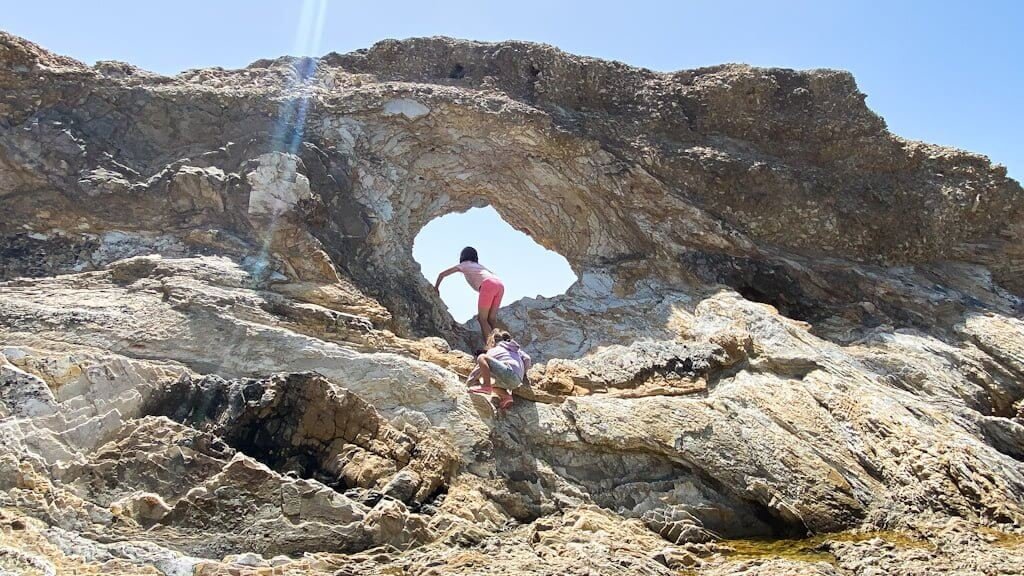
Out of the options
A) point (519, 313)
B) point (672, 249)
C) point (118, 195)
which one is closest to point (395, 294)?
point (519, 313)

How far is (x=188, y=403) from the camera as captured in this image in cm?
690

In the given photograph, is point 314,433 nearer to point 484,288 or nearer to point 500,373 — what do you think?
point 500,373

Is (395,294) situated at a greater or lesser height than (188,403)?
greater

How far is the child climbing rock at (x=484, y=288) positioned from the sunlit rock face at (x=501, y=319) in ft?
2.84

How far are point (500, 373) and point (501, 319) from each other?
3840mm

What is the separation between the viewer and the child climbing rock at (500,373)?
25.8ft

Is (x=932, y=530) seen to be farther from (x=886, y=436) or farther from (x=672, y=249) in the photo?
(x=672, y=249)

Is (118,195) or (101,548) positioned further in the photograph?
(118,195)

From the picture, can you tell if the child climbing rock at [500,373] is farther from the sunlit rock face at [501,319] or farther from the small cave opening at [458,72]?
the small cave opening at [458,72]

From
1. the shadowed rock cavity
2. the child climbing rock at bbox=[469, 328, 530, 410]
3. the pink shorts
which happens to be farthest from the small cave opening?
the shadowed rock cavity

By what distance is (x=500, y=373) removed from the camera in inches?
308

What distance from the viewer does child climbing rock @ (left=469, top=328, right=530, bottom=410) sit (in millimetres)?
7859

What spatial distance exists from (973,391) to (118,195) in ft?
40.2

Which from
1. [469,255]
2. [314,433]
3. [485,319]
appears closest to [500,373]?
[314,433]
